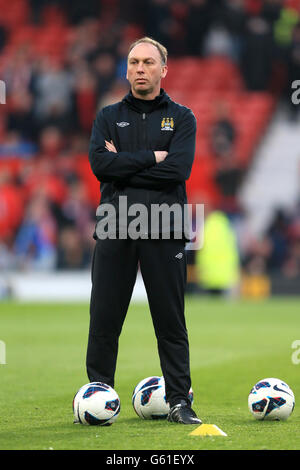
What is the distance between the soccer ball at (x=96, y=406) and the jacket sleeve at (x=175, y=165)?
4.00 feet

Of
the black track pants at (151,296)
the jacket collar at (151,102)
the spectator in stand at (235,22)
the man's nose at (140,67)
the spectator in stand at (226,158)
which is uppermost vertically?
the spectator in stand at (235,22)

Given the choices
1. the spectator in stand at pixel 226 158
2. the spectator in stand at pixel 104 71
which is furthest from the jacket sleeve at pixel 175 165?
the spectator in stand at pixel 104 71

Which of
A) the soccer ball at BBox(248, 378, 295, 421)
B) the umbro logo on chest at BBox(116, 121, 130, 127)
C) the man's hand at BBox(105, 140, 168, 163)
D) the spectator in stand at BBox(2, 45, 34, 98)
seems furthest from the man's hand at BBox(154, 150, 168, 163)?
the spectator in stand at BBox(2, 45, 34, 98)

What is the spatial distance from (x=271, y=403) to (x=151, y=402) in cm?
71

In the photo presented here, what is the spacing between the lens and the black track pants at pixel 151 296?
593 cm

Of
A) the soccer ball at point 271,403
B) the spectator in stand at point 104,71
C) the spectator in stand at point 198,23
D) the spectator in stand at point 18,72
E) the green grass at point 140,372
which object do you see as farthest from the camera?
the spectator in stand at point 198,23

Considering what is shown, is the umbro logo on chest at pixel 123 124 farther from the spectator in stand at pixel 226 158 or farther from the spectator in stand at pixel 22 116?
the spectator in stand at pixel 22 116

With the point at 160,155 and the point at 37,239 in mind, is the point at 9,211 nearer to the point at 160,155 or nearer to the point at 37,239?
the point at 37,239

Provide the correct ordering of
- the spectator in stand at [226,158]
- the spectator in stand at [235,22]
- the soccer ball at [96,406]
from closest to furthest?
the soccer ball at [96,406] → the spectator in stand at [226,158] → the spectator in stand at [235,22]

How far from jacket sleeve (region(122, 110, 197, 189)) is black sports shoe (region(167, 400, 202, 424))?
1276mm

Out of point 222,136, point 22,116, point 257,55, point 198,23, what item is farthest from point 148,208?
point 198,23

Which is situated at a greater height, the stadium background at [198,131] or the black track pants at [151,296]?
the stadium background at [198,131]

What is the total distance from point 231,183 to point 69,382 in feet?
42.5
